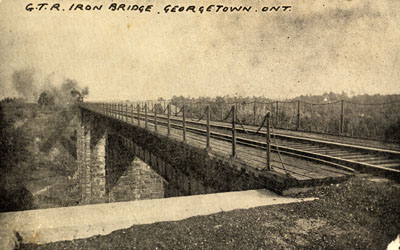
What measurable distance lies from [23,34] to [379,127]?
11.6 meters

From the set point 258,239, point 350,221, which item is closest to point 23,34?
point 258,239

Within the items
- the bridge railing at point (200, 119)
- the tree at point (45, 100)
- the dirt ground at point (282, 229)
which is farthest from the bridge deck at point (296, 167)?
the tree at point (45, 100)

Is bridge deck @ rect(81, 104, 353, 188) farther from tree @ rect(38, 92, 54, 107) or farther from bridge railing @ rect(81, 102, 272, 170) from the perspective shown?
tree @ rect(38, 92, 54, 107)

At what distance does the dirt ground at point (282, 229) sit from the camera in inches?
117

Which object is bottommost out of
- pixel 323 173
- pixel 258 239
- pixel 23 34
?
pixel 258 239

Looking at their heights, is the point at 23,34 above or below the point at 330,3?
below

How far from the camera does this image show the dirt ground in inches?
117

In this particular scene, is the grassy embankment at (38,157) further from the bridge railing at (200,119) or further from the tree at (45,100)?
the bridge railing at (200,119)

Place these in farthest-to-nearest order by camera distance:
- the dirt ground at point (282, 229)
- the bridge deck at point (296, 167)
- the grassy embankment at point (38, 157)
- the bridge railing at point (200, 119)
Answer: the grassy embankment at point (38, 157) → the bridge railing at point (200, 119) → the bridge deck at point (296, 167) → the dirt ground at point (282, 229)

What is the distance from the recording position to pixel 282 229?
10.5ft

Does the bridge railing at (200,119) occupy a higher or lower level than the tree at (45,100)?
lower

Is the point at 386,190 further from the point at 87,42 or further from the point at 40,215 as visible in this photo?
the point at 87,42

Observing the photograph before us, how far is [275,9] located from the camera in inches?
284

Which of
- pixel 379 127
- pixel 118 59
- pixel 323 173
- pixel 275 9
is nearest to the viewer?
pixel 323 173
